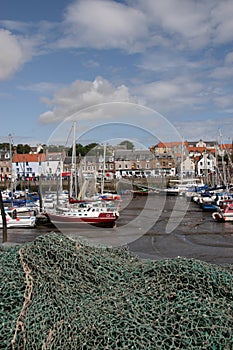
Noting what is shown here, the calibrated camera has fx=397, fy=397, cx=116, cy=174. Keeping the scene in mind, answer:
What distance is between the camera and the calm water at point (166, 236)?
15.0 metres

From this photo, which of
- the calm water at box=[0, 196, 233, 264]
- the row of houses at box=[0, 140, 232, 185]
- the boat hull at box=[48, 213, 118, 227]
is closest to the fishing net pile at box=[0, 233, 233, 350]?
the calm water at box=[0, 196, 233, 264]

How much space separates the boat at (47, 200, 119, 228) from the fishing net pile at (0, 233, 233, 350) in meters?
18.1

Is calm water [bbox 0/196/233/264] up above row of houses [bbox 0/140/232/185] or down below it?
below

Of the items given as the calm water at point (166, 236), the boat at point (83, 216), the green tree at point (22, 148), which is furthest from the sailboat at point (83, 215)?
the green tree at point (22, 148)

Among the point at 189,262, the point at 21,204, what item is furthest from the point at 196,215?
the point at 189,262

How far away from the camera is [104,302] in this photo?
9.84ft

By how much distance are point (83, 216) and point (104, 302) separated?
18829 mm

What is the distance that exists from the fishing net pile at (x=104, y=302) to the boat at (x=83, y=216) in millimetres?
18131

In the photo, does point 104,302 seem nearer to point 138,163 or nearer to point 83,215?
point 83,215

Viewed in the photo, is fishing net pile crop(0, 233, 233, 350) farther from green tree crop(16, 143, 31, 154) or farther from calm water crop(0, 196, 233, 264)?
green tree crop(16, 143, 31, 154)

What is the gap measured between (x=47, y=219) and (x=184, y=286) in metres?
21.3

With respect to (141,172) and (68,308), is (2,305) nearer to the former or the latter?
(68,308)

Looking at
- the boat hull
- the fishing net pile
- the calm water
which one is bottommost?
the calm water

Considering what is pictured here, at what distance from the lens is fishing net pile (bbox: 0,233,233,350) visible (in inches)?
103
